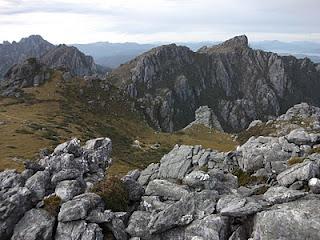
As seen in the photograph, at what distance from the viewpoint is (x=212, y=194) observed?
3700 centimetres

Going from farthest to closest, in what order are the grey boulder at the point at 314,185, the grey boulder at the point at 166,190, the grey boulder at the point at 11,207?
the grey boulder at the point at 166,190
the grey boulder at the point at 11,207
the grey boulder at the point at 314,185

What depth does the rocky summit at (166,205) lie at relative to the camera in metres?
32.9

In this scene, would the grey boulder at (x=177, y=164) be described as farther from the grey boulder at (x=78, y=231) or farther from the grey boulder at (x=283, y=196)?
the grey boulder at (x=78, y=231)

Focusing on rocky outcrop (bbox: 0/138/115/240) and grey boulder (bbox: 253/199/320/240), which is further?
rocky outcrop (bbox: 0/138/115/240)

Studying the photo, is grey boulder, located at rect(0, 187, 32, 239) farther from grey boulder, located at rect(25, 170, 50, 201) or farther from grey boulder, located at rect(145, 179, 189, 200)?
grey boulder, located at rect(145, 179, 189, 200)

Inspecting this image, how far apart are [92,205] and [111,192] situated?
10.7ft

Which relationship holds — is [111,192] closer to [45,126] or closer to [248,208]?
[248,208]

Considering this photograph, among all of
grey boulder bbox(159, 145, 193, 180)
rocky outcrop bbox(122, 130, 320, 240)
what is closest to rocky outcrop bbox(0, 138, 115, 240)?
rocky outcrop bbox(122, 130, 320, 240)

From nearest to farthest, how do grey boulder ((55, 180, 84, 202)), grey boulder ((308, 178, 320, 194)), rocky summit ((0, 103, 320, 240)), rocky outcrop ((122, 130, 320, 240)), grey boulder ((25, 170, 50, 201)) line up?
rocky outcrop ((122, 130, 320, 240)) < rocky summit ((0, 103, 320, 240)) < grey boulder ((308, 178, 320, 194)) < grey boulder ((55, 180, 84, 202)) < grey boulder ((25, 170, 50, 201))

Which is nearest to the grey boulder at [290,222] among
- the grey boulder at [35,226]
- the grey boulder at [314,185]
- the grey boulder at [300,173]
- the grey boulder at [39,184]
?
the grey boulder at [314,185]

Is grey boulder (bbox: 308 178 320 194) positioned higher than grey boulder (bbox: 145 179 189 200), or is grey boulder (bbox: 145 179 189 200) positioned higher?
grey boulder (bbox: 308 178 320 194)

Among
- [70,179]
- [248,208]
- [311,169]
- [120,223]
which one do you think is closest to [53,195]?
[70,179]

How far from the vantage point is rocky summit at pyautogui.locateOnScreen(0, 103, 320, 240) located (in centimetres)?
3291

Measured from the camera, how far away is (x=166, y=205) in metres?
38.5
